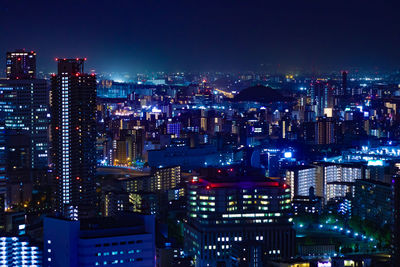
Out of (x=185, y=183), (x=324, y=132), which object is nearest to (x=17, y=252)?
(x=185, y=183)

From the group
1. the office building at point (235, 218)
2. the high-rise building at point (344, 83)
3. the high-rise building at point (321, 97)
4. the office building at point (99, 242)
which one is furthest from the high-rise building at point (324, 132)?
the office building at point (99, 242)

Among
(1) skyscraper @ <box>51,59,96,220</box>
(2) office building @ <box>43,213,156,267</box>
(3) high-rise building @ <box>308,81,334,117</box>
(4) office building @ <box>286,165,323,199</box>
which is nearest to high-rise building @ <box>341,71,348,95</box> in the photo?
(3) high-rise building @ <box>308,81,334,117</box>

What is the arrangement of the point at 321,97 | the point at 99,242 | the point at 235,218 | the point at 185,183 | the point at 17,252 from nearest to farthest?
the point at 99,242, the point at 17,252, the point at 235,218, the point at 185,183, the point at 321,97

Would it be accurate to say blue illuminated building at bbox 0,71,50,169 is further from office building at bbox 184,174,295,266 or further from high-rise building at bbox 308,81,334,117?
high-rise building at bbox 308,81,334,117

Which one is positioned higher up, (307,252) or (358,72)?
(358,72)

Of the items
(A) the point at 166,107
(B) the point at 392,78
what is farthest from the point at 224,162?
(B) the point at 392,78

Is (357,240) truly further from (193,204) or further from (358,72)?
(358,72)

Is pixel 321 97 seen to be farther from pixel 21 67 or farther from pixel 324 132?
pixel 21 67

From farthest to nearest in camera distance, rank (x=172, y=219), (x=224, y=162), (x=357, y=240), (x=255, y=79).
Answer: (x=255, y=79)
(x=224, y=162)
(x=172, y=219)
(x=357, y=240)
